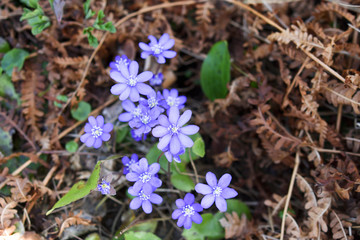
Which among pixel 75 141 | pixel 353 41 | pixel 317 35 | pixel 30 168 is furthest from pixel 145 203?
pixel 353 41

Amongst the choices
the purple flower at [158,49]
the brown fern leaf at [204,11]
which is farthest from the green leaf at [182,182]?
the brown fern leaf at [204,11]

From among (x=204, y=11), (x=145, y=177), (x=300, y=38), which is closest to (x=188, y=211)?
(x=145, y=177)

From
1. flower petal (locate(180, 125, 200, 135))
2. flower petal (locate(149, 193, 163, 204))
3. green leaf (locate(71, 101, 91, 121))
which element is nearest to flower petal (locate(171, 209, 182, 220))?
flower petal (locate(149, 193, 163, 204))

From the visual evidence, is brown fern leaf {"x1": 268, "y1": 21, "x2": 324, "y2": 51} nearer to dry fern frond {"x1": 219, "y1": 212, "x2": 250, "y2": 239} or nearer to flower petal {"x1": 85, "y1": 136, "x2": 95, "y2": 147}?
dry fern frond {"x1": 219, "y1": 212, "x2": 250, "y2": 239}

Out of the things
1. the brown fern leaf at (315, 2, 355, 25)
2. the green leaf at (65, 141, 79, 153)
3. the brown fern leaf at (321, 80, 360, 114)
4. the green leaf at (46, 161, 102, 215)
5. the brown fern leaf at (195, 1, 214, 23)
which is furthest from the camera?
the brown fern leaf at (195, 1, 214, 23)

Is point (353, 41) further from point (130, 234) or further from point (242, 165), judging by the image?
point (130, 234)

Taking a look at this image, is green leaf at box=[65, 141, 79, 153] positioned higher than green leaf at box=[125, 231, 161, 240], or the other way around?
green leaf at box=[65, 141, 79, 153]

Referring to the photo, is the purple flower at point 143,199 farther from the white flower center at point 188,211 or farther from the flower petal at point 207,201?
the flower petal at point 207,201
